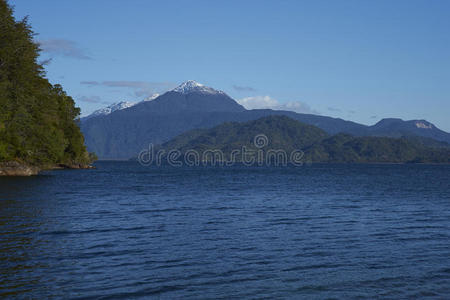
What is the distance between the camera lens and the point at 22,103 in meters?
79.9

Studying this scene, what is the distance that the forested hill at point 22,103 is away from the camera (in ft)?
247

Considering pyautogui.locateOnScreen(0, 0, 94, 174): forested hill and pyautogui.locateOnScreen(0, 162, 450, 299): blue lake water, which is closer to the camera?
pyautogui.locateOnScreen(0, 162, 450, 299): blue lake water

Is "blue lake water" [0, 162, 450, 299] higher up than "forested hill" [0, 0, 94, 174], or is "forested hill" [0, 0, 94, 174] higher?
"forested hill" [0, 0, 94, 174]

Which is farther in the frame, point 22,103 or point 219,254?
point 22,103

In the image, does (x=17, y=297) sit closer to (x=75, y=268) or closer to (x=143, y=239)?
(x=75, y=268)

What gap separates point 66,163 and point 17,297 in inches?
5324

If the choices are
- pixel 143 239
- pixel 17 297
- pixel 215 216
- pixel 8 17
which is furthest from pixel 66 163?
pixel 17 297

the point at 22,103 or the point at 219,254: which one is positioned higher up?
the point at 22,103

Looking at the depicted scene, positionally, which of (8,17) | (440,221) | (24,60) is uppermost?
(8,17)

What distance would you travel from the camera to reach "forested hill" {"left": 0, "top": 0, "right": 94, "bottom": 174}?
247ft

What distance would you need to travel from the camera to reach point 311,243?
25953mm

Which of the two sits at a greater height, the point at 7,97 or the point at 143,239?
the point at 7,97

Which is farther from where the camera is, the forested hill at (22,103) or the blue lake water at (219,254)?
the forested hill at (22,103)

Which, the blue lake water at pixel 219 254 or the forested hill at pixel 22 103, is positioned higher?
the forested hill at pixel 22 103
